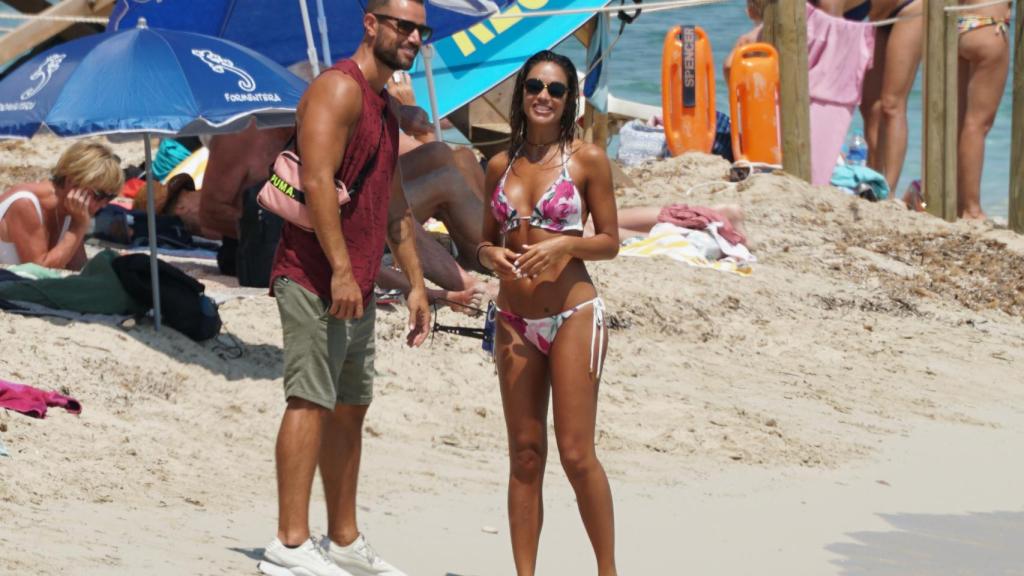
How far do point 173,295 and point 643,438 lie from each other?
6.76ft

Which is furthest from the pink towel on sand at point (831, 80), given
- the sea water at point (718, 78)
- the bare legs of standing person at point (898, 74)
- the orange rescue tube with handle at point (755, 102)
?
the sea water at point (718, 78)

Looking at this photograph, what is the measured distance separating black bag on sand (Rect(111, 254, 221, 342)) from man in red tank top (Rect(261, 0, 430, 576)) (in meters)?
2.36

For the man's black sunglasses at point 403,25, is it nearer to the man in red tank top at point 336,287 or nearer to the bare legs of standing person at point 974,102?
the man in red tank top at point 336,287

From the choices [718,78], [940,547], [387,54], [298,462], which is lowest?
[718,78]

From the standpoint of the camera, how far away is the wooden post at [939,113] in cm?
1054

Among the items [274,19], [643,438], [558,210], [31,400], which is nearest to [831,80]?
[274,19]

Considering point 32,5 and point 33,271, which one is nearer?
point 33,271

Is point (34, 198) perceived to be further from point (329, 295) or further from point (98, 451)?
point (329, 295)

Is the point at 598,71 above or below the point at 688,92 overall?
above

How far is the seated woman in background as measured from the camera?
Answer: 6.93 m

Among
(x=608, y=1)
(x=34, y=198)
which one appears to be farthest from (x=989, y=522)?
(x=608, y=1)

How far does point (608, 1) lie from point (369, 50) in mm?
7035

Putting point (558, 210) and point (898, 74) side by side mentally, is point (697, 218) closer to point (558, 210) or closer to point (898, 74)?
point (898, 74)

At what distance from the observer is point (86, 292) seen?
666 cm
